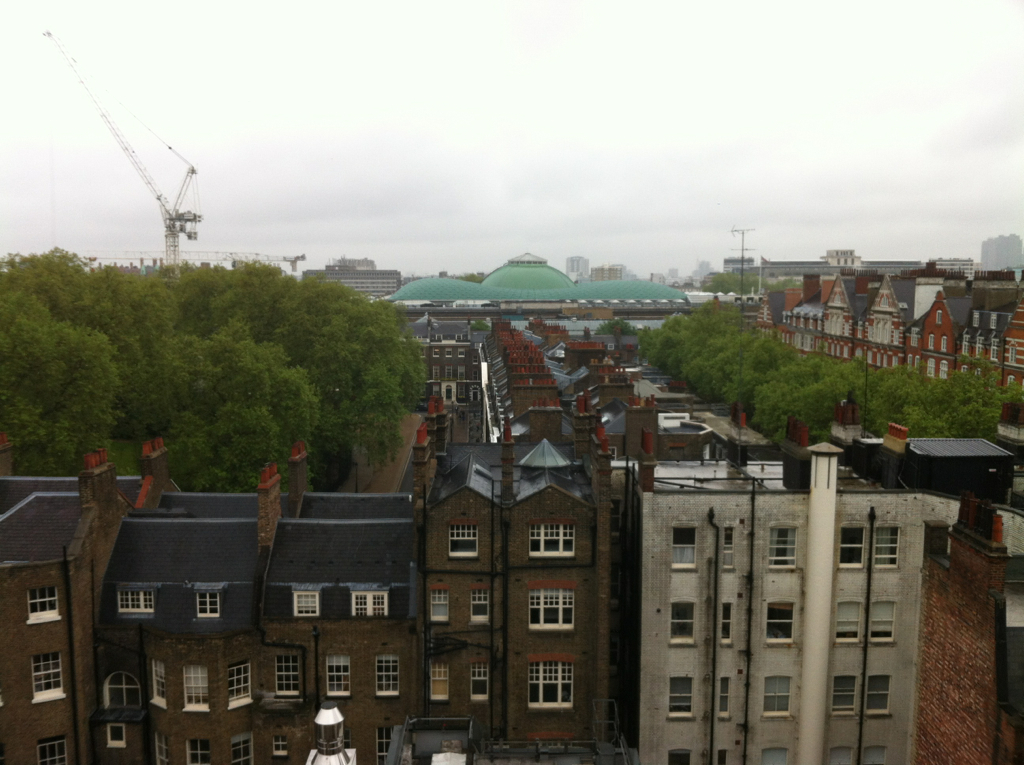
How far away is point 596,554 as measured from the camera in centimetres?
2662

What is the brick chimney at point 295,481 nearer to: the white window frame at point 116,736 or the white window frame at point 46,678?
the white window frame at point 116,736

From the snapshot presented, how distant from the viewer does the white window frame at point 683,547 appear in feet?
83.5

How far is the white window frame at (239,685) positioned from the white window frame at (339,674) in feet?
8.37

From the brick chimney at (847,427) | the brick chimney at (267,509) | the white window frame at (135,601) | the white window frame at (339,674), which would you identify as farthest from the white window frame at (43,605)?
the brick chimney at (847,427)

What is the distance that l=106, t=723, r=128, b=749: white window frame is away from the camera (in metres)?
27.0

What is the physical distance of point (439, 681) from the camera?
27.1 m

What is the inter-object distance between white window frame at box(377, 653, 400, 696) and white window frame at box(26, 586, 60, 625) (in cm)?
1010

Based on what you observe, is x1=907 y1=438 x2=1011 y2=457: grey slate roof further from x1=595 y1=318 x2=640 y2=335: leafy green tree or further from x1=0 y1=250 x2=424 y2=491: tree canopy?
x1=595 y1=318 x2=640 y2=335: leafy green tree

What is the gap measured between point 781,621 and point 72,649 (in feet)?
72.6

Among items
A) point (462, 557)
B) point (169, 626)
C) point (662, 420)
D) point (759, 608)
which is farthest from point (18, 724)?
point (662, 420)

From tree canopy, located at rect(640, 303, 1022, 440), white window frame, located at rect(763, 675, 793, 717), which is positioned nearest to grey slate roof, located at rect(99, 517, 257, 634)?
white window frame, located at rect(763, 675, 793, 717)

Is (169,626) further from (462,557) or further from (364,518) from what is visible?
(462,557)

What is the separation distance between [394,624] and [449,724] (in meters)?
3.54

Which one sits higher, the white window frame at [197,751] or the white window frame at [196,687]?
the white window frame at [196,687]
